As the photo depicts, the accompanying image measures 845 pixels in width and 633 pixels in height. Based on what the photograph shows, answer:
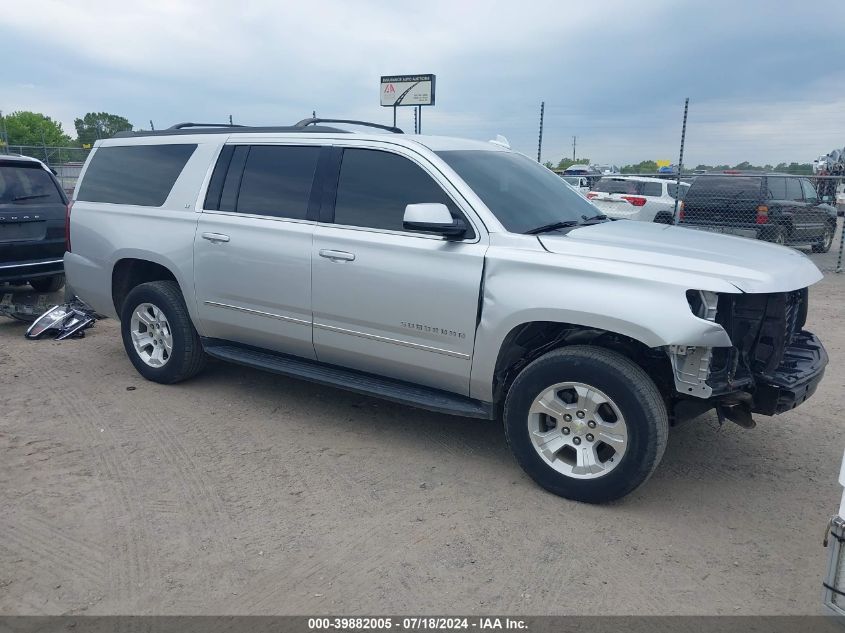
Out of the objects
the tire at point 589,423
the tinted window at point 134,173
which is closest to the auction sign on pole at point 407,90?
the tinted window at point 134,173

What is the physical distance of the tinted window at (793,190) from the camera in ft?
44.9

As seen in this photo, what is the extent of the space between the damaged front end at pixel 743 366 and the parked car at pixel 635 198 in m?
10.7

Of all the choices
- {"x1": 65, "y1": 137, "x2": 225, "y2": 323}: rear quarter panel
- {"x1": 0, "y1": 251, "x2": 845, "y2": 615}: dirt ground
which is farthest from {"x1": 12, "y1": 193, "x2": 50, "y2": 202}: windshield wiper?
{"x1": 0, "y1": 251, "x2": 845, "y2": 615}: dirt ground

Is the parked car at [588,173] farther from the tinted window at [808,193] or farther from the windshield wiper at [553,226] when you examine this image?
the windshield wiper at [553,226]

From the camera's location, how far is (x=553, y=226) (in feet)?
14.1

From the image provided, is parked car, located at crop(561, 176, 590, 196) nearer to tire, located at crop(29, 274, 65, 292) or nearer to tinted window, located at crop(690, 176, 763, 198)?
tinted window, located at crop(690, 176, 763, 198)

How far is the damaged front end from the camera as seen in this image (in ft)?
11.3

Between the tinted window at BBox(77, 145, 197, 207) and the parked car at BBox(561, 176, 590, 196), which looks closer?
the tinted window at BBox(77, 145, 197, 207)

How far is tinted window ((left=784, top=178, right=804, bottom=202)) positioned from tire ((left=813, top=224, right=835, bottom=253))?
979 millimetres

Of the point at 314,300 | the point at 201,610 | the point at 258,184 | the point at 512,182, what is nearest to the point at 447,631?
the point at 201,610

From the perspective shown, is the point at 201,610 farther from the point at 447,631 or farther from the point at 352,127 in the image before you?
the point at 352,127

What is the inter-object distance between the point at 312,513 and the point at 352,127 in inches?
111

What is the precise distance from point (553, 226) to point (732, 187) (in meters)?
10.1

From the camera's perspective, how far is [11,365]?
6.29 meters
